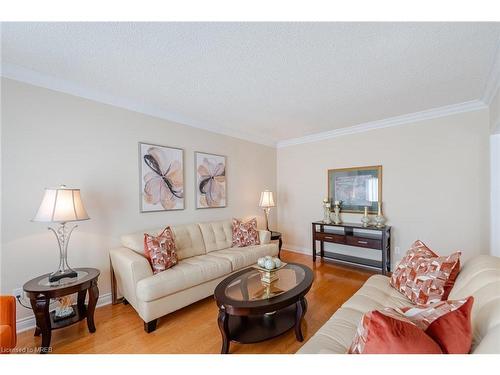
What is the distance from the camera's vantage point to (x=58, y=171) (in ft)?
6.98

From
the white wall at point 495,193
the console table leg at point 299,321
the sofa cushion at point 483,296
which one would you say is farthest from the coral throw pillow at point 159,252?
the white wall at point 495,193

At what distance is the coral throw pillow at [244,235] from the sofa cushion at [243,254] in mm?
108

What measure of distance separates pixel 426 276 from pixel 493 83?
7.21 ft

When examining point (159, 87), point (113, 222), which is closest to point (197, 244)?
point (113, 222)

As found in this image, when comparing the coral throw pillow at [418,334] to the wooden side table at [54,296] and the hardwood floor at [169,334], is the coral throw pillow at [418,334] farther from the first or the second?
the wooden side table at [54,296]

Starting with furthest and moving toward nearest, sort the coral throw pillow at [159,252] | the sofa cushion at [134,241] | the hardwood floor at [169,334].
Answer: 1. the sofa cushion at [134,241]
2. the coral throw pillow at [159,252]
3. the hardwood floor at [169,334]

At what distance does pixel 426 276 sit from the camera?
5.02 feet

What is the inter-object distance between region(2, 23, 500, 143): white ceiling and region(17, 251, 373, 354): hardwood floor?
2.34 meters

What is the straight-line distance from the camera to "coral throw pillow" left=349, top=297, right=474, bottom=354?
695mm

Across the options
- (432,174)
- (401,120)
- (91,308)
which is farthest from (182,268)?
(401,120)

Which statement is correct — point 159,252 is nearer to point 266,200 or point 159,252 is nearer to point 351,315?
point 351,315

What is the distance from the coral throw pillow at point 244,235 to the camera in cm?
319

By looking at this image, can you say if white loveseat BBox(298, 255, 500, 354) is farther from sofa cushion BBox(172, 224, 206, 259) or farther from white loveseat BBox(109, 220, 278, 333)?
sofa cushion BBox(172, 224, 206, 259)
